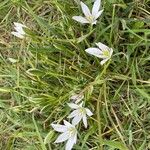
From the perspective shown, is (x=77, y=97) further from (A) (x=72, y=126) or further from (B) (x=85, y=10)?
(B) (x=85, y=10)

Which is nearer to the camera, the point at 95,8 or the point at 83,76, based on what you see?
the point at 95,8

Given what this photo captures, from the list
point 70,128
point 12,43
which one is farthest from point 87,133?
point 12,43

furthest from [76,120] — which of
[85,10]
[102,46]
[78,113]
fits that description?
[85,10]

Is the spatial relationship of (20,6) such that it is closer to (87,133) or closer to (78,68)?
(78,68)

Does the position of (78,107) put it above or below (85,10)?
below

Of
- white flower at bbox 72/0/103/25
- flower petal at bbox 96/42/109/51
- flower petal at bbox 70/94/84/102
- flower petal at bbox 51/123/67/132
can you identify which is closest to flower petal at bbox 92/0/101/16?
white flower at bbox 72/0/103/25

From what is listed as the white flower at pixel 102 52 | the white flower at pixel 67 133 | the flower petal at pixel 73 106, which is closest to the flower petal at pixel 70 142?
the white flower at pixel 67 133

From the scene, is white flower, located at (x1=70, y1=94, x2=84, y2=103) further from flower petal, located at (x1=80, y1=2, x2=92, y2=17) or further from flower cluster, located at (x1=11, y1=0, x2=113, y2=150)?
flower petal, located at (x1=80, y1=2, x2=92, y2=17)
